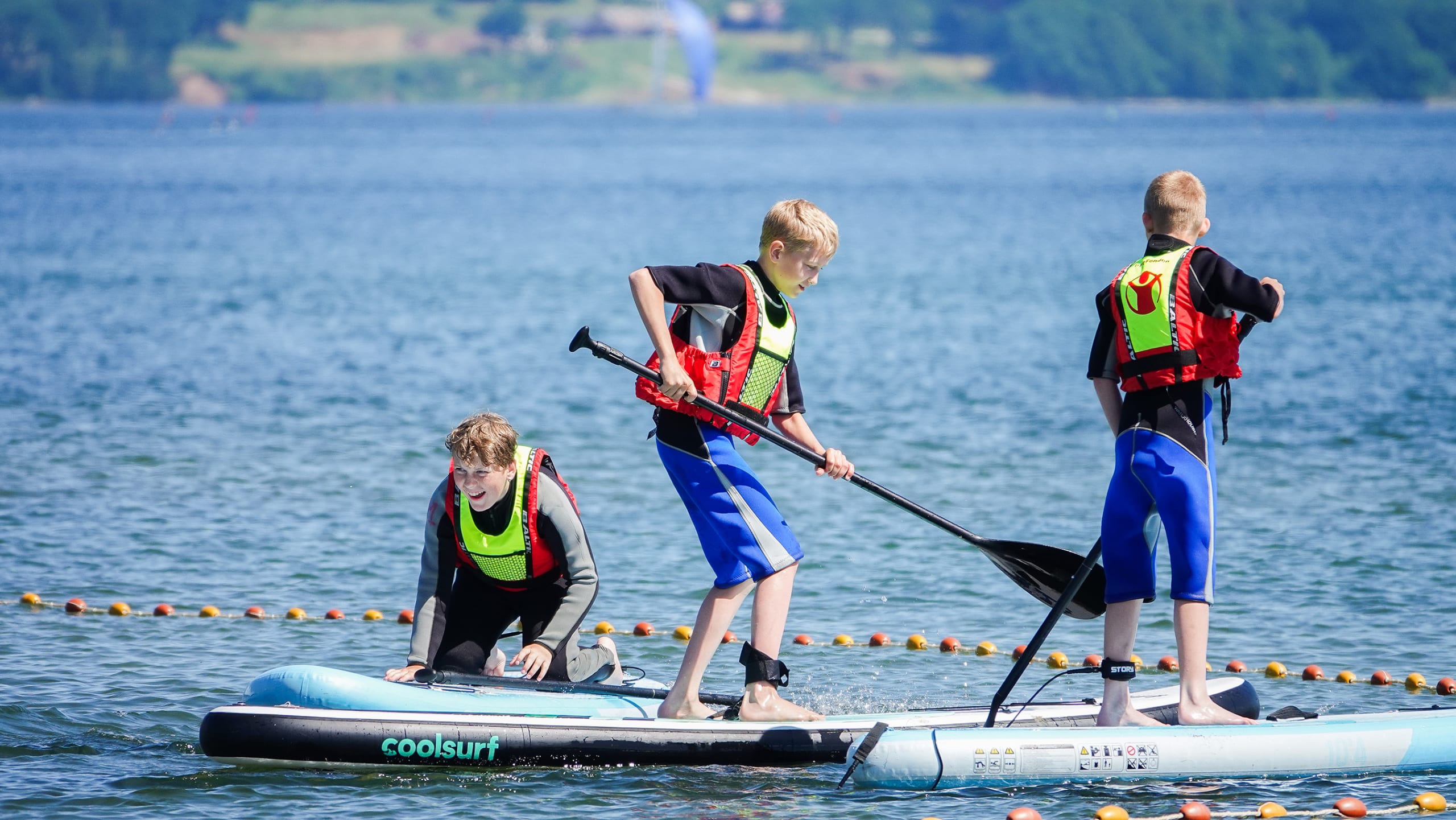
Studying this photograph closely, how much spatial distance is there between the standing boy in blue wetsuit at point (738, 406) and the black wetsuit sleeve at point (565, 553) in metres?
0.50

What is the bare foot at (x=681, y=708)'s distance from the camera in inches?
265

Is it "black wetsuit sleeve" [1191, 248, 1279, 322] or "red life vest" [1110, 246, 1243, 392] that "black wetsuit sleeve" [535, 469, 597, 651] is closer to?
"red life vest" [1110, 246, 1243, 392]

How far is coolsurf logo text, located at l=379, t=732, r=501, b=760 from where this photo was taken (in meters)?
6.62

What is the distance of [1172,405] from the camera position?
21.1 ft

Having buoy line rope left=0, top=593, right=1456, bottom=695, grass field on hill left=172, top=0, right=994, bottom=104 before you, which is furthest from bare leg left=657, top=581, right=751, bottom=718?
grass field on hill left=172, top=0, right=994, bottom=104

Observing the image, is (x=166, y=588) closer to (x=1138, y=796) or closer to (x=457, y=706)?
(x=457, y=706)

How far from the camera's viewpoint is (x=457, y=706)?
672 centimetres

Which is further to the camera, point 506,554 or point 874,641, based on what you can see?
point 874,641

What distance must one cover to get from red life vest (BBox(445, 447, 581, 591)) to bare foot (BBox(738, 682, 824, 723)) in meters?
0.95

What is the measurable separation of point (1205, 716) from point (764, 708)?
1.67 metres

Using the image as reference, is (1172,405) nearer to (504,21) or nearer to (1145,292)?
(1145,292)

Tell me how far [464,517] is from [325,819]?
1.25m

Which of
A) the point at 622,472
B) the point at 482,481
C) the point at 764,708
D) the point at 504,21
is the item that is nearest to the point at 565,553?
the point at 482,481

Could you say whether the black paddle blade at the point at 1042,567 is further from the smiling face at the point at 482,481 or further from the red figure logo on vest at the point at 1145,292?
the smiling face at the point at 482,481
